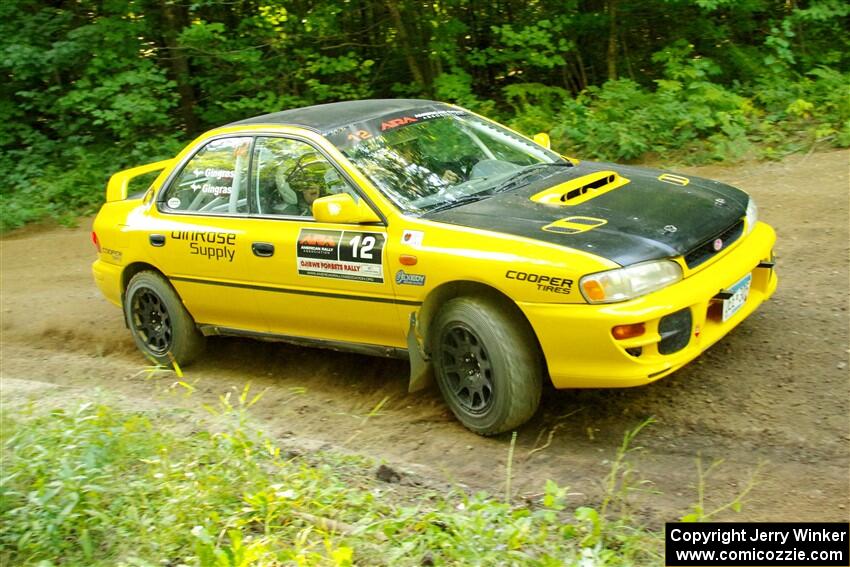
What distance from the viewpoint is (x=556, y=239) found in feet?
14.6

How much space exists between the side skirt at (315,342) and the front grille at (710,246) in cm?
162

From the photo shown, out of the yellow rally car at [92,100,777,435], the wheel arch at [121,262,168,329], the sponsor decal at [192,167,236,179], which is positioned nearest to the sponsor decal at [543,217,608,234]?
the yellow rally car at [92,100,777,435]

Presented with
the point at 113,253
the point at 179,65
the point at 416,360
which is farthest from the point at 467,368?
the point at 179,65

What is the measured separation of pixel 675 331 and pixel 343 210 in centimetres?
186

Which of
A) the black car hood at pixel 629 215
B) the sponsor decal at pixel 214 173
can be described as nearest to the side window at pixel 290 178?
the sponsor decal at pixel 214 173

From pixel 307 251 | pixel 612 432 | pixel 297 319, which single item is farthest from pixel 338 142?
pixel 612 432

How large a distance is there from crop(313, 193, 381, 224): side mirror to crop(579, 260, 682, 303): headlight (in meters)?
1.30

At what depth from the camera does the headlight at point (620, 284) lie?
4246 mm

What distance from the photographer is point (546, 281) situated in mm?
4375

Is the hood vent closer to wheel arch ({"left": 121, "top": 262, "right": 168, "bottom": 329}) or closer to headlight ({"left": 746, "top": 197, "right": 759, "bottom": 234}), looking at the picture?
headlight ({"left": 746, "top": 197, "right": 759, "bottom": 234})

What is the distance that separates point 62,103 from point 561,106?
6.46 metres

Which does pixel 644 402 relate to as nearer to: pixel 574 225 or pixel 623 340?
pixel 623 340

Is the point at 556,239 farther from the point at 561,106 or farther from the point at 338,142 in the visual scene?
the point at 561,106

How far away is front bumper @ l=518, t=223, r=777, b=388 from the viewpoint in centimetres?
427
